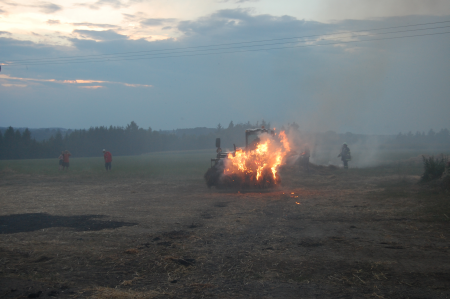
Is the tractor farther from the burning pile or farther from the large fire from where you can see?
the large fire

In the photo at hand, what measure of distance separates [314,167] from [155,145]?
89272 millimetres

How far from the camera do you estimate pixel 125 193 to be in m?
16.9

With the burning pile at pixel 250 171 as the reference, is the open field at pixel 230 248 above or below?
below

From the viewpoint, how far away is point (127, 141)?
10325 centimetres

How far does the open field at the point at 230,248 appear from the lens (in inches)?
203

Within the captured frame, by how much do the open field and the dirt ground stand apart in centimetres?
2

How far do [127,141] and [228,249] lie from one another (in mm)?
100182

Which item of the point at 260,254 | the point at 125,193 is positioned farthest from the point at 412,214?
the point at 125,193

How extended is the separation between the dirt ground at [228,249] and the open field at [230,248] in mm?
20

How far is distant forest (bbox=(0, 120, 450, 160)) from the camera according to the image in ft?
268

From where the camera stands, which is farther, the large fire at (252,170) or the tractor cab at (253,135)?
the tractor cab at (253,135)

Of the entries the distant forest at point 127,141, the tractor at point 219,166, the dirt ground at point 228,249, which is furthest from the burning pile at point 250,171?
the distant forest at point 127,141

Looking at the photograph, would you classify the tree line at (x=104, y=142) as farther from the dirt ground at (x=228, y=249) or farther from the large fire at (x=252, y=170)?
the dirt ground at (x=228, y=249)

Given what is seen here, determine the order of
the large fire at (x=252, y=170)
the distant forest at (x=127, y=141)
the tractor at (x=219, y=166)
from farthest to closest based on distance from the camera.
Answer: the distant forest at (x=127, y=141) → the tractor at (x=219, y=166) → the large fire at (x=252, y=170)
